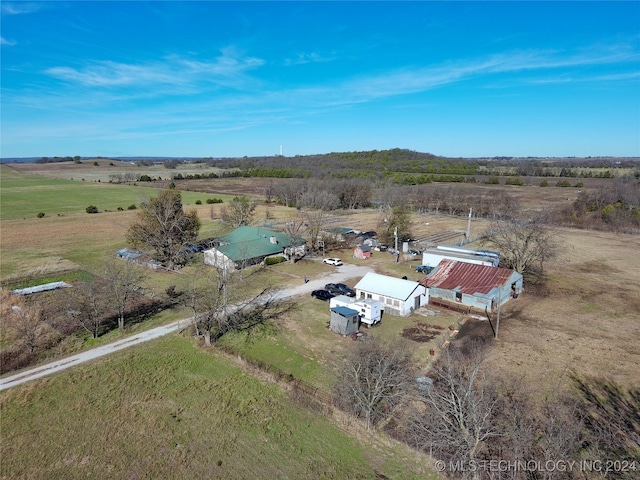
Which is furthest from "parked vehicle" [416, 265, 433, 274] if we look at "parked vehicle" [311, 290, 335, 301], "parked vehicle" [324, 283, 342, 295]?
"parked vehicle" [311, 290, 335, 301]

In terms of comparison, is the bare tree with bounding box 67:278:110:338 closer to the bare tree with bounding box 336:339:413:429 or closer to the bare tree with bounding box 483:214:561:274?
the bare tree with bounding box 336:339:413:429

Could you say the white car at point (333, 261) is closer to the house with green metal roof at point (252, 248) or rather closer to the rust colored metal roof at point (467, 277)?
the house with green metal roof at point (252, 248)

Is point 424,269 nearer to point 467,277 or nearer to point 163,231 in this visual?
point 467,277

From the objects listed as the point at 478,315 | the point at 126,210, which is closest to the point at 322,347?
the point at 478,315

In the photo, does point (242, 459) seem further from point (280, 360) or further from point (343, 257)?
point (343, 257)

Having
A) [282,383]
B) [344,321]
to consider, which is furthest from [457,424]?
[344,321]
